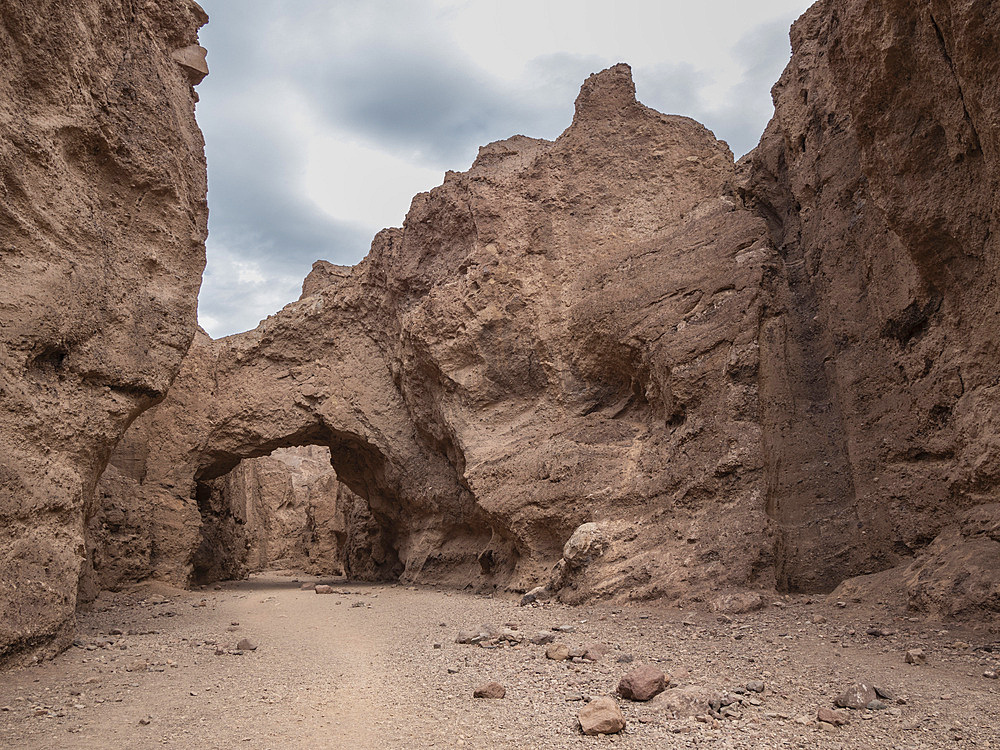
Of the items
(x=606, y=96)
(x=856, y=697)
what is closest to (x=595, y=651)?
(x=856, y=697)

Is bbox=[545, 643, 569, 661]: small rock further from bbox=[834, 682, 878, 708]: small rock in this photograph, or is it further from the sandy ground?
bbox=[834, 682, 878, 708]: small rock

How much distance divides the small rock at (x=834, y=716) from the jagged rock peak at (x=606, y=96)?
8.88 m

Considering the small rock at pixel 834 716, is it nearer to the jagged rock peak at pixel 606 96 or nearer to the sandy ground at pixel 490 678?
the sandy ground at pixel 490 678

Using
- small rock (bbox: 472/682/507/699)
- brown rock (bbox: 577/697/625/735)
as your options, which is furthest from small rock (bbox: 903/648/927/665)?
A: small rock (bbox: 472/682/507/699)

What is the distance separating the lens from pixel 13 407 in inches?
183

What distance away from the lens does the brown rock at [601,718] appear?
9.29ft

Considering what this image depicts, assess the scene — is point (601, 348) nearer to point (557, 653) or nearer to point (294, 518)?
point (557, 653)

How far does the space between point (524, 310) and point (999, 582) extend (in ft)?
20.8

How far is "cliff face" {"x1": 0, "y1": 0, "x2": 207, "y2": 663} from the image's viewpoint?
4.61m

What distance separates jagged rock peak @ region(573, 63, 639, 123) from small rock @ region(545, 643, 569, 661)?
26.1 feet

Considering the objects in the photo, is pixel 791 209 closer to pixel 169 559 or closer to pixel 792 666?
pixel 792 666

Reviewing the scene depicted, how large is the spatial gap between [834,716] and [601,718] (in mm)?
910

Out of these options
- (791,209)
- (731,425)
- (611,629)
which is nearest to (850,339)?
(731,425)

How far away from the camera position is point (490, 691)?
3418mm
